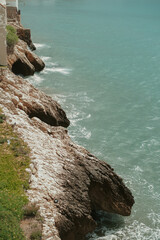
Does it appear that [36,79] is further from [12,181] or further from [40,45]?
[12,181]

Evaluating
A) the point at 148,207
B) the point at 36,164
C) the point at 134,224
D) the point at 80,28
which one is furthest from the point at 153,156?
the point at 80,28

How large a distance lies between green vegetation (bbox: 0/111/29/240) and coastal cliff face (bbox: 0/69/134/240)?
47 centimetres

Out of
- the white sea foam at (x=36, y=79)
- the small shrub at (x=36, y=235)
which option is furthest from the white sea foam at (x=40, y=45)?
the small shrub at (x=36, y=235)

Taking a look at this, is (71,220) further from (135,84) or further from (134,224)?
(135,84)

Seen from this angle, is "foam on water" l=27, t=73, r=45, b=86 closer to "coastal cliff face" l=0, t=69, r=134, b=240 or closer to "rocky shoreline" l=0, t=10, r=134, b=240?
"rocky shoreline" l=0, t=10, r=134, b=240

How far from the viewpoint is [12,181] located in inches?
675

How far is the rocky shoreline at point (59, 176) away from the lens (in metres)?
16.8

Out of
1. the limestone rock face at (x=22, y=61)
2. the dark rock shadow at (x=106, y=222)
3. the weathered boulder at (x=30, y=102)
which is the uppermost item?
the weathered boulder at (x=30, y=102)

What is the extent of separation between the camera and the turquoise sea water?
84.4 feet

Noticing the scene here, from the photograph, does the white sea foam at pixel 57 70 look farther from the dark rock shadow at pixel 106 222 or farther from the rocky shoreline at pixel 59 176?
the dark rock shadow at pixel 106 222

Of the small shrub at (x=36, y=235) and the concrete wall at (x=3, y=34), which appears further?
the concrete wall at (x=3, y=34)

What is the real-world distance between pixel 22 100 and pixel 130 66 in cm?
3460

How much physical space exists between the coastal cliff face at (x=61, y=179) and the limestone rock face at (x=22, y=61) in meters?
13.3

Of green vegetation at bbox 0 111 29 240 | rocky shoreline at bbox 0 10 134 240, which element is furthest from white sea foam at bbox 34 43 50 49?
green vegetation at bbox 0 111 29 240
